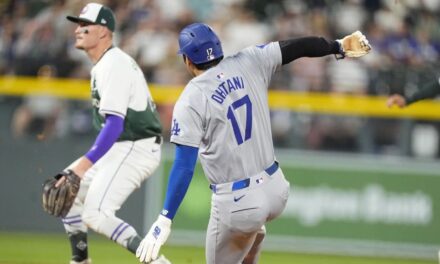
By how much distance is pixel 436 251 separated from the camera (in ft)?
44.4

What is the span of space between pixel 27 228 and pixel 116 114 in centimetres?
578

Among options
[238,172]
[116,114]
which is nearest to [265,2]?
[116,114]

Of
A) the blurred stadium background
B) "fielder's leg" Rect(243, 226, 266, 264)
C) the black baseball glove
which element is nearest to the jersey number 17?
"fielder's leg" Rect(243, 226, 266, 264)

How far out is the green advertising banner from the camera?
1349 centimetres

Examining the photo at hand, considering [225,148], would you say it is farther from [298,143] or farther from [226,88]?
[298,143]

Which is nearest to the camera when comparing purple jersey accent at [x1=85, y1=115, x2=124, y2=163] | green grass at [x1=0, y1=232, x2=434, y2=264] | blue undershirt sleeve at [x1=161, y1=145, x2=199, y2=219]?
blue undershirt sleeve at [x1=161, y1=145, x2=199, y2=219]

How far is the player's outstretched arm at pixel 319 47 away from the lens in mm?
6961

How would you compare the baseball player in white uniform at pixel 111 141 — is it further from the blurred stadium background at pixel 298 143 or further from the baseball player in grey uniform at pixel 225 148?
the blurred stadium background at pixel 298 143

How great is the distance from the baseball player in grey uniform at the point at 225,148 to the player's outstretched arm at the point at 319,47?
0.23 metres

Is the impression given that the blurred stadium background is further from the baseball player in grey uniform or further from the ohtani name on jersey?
the ohtani name on jersey

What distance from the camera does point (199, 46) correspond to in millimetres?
6660

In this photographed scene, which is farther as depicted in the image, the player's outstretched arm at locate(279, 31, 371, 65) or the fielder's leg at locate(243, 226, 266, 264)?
the fielder's leg at locate(243, 226, 266, 264)

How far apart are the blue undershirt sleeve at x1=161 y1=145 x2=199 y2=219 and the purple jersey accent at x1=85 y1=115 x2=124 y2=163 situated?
5.09ft

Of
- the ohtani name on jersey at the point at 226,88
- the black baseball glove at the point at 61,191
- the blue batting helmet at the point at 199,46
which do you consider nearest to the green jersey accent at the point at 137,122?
the black baseball glove at the point at 61,191
